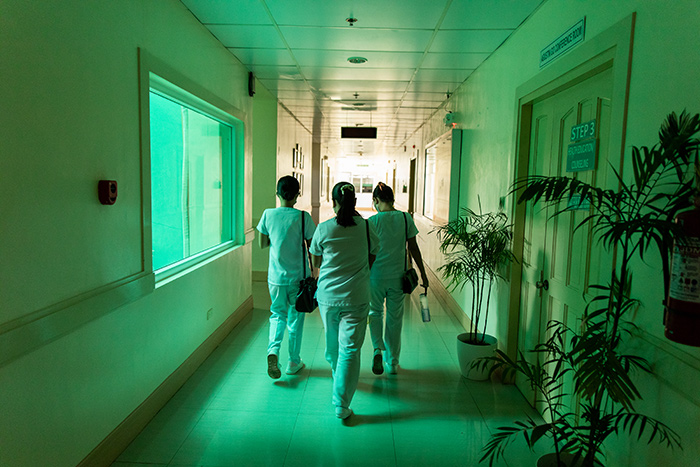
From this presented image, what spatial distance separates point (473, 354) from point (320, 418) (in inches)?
54.9

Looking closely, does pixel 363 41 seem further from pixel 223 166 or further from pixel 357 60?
pixel 223 166

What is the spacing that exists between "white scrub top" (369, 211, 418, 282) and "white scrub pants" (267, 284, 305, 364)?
0.70 meters

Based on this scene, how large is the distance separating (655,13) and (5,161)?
8.96 feet

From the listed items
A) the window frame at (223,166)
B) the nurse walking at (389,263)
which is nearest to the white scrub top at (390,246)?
the nurse walking at (389,263)

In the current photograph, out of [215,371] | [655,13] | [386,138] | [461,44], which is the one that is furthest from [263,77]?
[386,138]

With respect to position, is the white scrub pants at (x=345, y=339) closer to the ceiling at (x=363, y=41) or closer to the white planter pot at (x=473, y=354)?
the white planter pot at (x=473, y=354)

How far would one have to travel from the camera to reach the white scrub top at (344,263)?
2.95 meters

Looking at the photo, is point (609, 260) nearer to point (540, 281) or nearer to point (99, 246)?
point (540, 281)

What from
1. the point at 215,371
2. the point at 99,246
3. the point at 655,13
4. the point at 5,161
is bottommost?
the point at 215,371

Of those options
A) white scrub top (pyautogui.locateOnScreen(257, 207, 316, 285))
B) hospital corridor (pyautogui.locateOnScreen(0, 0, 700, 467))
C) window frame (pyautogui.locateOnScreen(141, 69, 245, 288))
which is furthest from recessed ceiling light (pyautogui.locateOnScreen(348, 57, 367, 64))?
white scrub top (pyautogui.locateOnScreen(257, 207, 316, 285))

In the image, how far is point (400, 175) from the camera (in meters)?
14.2

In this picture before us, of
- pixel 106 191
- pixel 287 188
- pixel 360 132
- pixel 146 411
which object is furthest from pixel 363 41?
pixel 360 132

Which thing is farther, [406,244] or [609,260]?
[406,244]

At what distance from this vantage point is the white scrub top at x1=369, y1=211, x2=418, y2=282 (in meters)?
3.67
